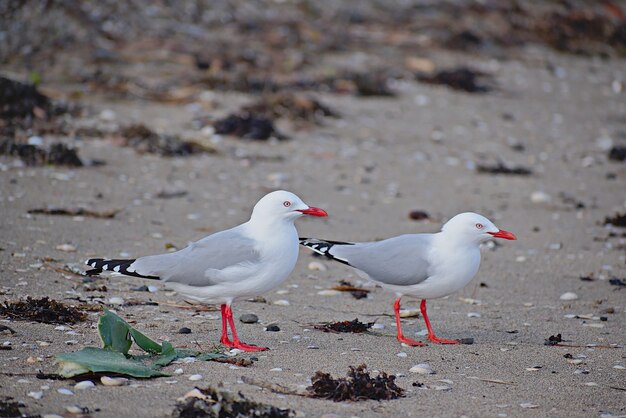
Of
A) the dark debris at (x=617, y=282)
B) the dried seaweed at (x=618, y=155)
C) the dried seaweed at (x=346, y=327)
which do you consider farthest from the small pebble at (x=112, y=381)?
the dried seaweed at (x=618, y=155)

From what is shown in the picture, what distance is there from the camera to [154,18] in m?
15.6

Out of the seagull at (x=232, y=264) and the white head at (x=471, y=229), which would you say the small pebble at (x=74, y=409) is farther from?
the white head at (x=471, y=229)

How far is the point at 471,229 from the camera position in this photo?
6.02 meters

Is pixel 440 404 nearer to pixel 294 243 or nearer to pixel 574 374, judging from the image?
pixel 574 374

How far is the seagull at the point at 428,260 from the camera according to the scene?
589cm

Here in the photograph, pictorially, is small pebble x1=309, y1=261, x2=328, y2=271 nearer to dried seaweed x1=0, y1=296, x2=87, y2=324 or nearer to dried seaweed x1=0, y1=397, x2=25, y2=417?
dried seaweed x1=0, y1=296, x2=87, y2=324

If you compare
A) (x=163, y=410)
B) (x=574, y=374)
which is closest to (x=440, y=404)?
(x=574, y=374)

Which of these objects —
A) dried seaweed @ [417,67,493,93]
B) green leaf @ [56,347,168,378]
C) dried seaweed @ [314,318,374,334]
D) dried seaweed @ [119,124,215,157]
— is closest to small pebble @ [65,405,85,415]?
green leaf @ [56,347,168,378]

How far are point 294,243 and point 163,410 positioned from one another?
175 cm

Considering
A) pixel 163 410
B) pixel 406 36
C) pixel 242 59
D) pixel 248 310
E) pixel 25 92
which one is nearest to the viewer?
pixel 163 410

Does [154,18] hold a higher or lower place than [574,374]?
higher

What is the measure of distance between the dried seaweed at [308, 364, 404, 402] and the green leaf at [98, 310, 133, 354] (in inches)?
42.2

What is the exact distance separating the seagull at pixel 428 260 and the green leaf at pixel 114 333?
1813 mm

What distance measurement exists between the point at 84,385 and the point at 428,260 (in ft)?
8.11
